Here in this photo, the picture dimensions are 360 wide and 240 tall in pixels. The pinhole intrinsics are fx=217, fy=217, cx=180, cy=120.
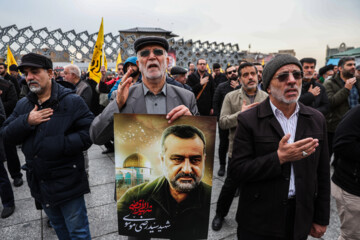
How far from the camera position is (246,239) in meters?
1.63

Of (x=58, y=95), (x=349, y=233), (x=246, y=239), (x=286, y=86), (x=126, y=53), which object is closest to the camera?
(x=286, y=86)

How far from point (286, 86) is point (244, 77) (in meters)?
1.52

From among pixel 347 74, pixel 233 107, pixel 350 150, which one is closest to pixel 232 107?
pixel 233 107

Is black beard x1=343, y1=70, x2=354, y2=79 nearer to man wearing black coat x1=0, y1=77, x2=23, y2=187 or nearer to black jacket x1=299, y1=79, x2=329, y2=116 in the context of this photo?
A: black jacket x1=299, y1=79, x2=329, y2=116

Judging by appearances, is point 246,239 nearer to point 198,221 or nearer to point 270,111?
point 198,221

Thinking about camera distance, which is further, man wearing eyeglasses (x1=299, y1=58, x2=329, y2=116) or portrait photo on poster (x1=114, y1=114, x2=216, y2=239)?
man wearing eyeglasses (x1=299, y1=58, x2=329, y2=116)

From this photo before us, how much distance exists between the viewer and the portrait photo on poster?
1406 mm

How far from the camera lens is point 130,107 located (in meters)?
1.63

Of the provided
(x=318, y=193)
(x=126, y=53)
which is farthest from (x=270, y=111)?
(x=126, y=53)

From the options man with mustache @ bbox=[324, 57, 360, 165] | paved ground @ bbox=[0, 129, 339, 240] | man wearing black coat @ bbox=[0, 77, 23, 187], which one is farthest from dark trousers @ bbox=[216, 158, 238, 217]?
man wearing black coat @ bbox=[0, 77, 23, 187]

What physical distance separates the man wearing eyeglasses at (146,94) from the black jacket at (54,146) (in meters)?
0.54

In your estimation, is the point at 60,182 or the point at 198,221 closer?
the point at 198,221

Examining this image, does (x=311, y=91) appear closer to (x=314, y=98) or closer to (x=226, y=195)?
(x=314, y=98)

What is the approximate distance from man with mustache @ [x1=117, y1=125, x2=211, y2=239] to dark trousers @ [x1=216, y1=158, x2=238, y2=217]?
1.16 metres
